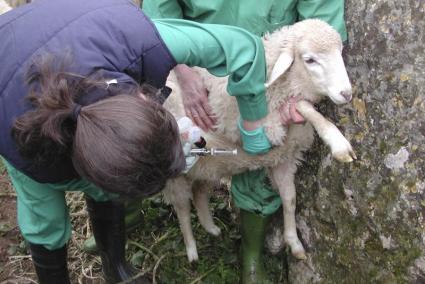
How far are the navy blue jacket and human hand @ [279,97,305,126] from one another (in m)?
0.66

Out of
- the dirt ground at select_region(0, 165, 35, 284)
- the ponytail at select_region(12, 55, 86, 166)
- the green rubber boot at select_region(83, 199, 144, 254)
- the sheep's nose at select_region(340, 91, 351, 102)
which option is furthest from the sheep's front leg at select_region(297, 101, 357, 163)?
the dirt ground at select_region(0, 165, 35, 284)

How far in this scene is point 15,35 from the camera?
5.52 feet

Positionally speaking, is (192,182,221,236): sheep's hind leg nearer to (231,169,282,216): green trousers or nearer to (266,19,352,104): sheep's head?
(231,169,282,216): green trousers

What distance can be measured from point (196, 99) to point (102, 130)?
3.27 feet

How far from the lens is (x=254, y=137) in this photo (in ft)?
7.48

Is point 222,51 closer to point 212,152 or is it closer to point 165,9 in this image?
point 212,152

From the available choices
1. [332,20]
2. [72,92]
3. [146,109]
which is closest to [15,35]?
[72,92]

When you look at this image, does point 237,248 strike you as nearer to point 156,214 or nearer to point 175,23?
point 156,214

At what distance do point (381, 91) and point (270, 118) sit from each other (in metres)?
0.46

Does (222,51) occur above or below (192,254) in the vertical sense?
above

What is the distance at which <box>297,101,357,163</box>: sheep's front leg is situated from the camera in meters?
1.94

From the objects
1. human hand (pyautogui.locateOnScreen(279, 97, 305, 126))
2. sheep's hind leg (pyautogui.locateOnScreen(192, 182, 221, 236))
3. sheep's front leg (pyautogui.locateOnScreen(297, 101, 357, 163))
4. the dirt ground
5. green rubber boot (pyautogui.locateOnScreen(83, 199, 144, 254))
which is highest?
sheep's front leg (pyautogui.locateOnScreen(297, 101, 357, 163))

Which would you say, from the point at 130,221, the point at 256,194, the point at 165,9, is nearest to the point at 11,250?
the point at 130,221

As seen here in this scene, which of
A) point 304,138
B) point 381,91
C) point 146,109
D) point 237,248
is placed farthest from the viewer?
point 237,248
